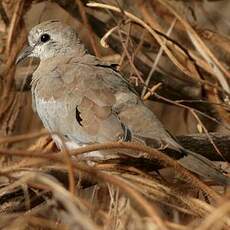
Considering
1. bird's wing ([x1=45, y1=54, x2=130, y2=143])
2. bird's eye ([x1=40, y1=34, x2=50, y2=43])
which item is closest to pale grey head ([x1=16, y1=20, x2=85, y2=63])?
bird's eye ([x1=40, y1=34, x2=50, y2=43])

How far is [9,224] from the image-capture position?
149cm

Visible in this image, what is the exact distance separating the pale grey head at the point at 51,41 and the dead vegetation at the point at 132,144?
0.25ft

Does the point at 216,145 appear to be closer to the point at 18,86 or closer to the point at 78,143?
the point at 78,143

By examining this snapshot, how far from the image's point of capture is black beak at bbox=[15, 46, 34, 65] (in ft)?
11.8

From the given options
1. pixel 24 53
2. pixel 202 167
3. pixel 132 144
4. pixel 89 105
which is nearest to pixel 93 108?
pixel 89 105

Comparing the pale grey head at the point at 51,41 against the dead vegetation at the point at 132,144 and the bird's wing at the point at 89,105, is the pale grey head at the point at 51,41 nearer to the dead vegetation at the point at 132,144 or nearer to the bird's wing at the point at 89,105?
the dead vegetation at the point at 132,144

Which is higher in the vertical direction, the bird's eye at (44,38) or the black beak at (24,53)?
the bird's eye at (44,38)

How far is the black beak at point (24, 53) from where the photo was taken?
11.8 ft

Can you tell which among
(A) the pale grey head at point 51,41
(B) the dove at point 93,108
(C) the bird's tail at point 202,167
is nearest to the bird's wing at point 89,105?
(B) the dove at point 93,108

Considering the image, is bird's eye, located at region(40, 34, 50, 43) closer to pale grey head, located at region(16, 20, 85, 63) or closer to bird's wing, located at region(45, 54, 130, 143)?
pale grey head, located at region(16, 20, 85, 63)

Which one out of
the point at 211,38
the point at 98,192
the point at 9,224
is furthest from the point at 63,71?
the point at 9,224

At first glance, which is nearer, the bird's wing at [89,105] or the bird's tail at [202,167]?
the bird's tail at [202,167]

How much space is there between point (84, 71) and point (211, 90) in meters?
1.00

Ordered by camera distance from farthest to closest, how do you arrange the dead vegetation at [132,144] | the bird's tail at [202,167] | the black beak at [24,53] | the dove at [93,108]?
the black beak at [24,53] < the dove at [93,108] < the bird's tail at [202,167] < the dead vegetation at [132,144]
